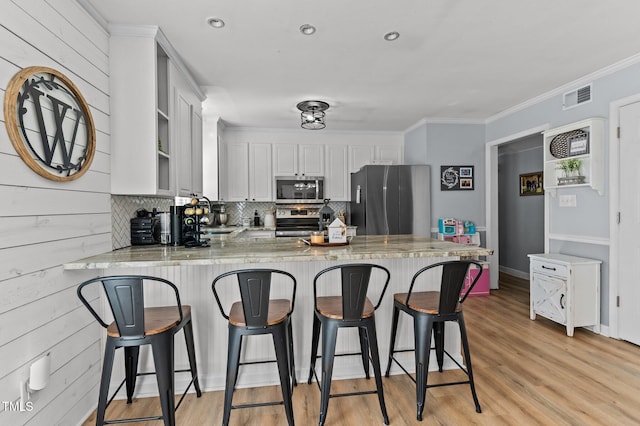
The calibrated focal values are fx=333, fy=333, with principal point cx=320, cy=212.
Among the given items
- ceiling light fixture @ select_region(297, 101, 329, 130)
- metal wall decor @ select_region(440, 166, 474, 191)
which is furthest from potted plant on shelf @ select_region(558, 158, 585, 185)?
ceiling light fixture @ select_region(297, 101, 329, 130)

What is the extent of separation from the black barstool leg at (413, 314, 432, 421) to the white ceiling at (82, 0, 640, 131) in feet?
6.53

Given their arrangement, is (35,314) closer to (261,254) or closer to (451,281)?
(261,254)

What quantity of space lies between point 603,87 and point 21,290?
15.5ft

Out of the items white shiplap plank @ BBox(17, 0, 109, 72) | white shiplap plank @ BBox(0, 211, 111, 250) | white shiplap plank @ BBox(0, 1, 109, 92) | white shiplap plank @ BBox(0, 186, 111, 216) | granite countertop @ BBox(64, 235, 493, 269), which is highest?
white shiplap plank @ BBox(17, 0, 109, 72)

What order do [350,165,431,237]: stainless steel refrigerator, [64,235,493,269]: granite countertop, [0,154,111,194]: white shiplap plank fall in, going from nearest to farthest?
[0,154,111,194]: white shiplap plank
[64,235,493,269]: granite countertop
[350,165,431,237]: stainless steel refrigerator

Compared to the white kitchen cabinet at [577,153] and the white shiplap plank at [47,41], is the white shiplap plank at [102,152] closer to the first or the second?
the white shiplap plank at [47,41]

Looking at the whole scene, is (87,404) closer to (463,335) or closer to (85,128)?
(85,128)

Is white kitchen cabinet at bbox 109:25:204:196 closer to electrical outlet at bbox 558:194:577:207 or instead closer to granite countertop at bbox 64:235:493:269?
granite countertop at bbox 64:235:493:269

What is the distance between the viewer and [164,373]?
5.56ft

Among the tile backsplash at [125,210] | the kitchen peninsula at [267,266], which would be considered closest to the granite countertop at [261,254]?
the kitchen peninsula at [267,266]

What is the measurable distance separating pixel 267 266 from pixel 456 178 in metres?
3.63

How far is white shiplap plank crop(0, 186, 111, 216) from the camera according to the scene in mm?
1465

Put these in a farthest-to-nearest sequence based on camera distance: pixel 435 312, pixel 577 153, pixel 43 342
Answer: pixel 577 153 → pixel 435 312 → pixel 43 342

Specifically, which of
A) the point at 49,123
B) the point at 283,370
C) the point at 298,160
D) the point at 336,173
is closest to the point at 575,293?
the point at 283,370
